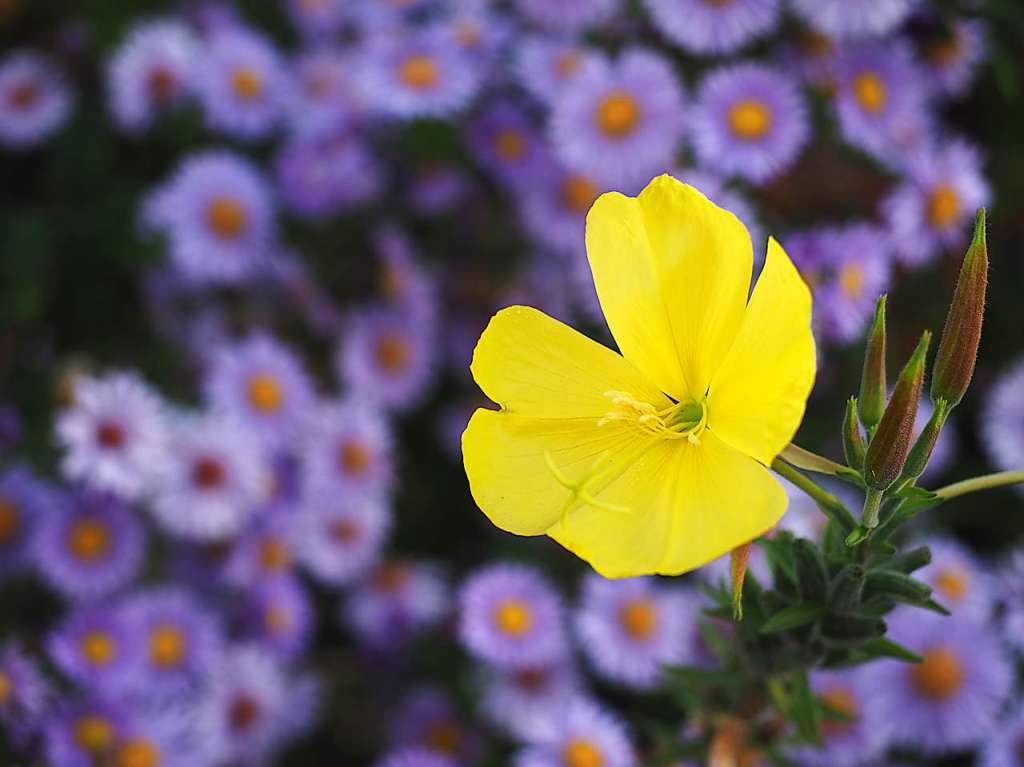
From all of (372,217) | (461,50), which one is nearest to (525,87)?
(461,50)

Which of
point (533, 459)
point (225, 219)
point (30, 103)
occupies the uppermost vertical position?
point (533, 459)

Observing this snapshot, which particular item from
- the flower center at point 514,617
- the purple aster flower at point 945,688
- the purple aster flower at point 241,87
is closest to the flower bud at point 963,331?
the purple aster flower at point 945,688

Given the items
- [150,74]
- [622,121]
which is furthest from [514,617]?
[150,74]

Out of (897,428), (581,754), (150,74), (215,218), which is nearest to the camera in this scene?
(897,428)

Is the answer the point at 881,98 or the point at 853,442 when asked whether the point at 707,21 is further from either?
the point at 853,442

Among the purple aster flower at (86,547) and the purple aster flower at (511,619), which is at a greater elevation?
the purple aster flower at (86,547)

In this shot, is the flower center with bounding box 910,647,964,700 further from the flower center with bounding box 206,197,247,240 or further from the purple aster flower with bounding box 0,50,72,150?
the purple aster flower with bounding box 0,50,72,150

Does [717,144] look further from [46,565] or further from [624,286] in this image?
[46,565]

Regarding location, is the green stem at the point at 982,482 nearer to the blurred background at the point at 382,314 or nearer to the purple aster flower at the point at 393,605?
the blurred background at the point at 382,314
